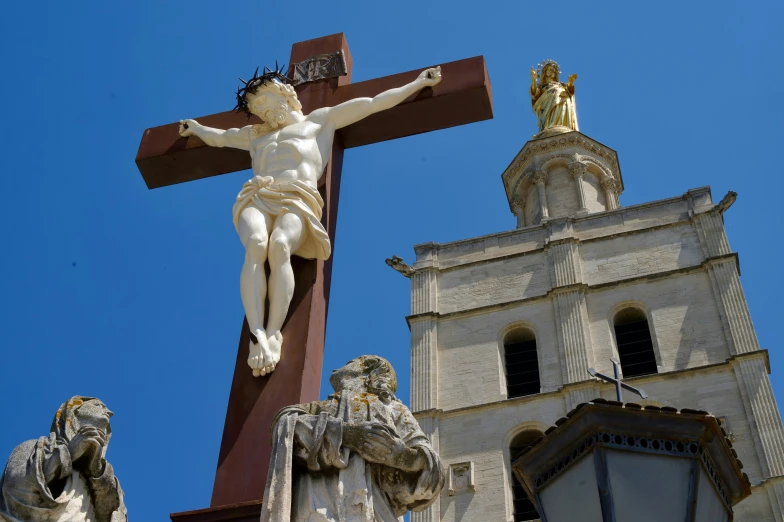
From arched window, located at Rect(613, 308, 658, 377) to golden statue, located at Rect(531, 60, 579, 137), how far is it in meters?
11.0

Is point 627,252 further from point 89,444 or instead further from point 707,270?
point 89,444

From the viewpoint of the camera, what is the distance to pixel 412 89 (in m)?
6.03

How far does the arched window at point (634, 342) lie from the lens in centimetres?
3341

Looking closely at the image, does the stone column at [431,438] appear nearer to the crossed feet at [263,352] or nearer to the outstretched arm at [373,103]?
the outstretched arm at [373,103]

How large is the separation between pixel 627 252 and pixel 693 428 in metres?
32.5

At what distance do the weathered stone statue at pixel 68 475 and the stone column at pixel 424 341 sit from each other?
2938cm

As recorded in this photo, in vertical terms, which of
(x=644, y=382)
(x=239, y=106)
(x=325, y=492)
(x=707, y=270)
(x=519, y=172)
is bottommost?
(x=325, y=492)

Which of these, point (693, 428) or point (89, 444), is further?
point (693, 428)

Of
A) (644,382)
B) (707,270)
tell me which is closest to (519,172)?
(707,270)

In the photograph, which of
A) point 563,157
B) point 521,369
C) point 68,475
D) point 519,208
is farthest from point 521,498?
point 68,475

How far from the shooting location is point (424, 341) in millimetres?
35250

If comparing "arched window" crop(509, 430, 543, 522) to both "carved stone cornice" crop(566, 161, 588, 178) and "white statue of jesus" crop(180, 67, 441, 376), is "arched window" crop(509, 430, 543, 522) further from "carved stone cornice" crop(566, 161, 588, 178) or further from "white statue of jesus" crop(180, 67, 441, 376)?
"white statue of jesus" crop(180, 67, 441, 376)

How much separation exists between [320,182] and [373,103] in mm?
535

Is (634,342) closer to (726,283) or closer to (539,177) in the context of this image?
(726,283)
